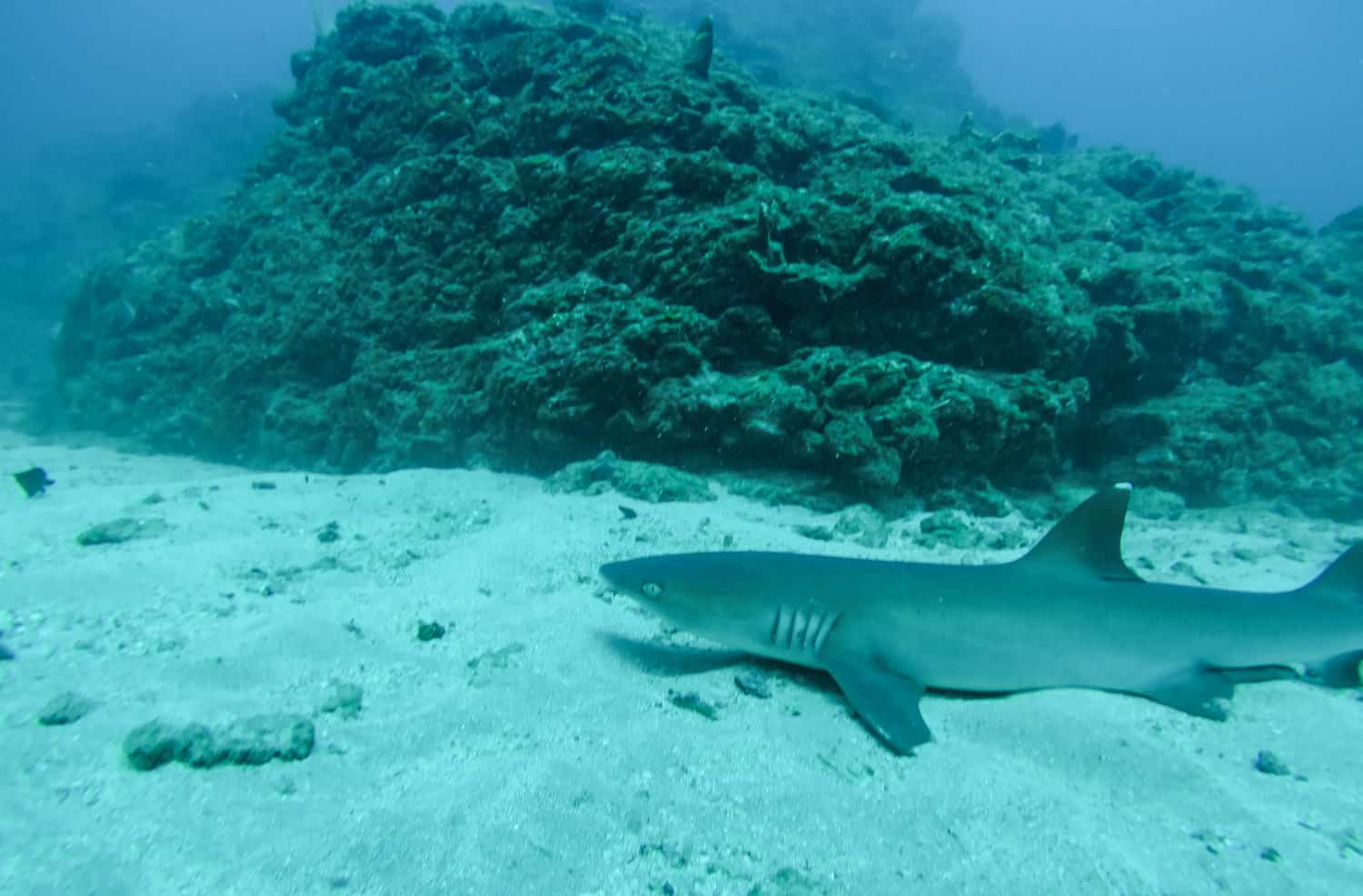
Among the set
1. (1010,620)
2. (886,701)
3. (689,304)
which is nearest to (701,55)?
(689,304)

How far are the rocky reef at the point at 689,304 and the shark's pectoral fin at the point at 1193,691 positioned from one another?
2582 millimetres

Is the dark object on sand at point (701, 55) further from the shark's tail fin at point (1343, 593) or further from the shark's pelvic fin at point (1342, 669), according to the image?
the shark's pelvic fin at point (1342, 669)

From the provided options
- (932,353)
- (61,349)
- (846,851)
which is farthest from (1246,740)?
(61,349)

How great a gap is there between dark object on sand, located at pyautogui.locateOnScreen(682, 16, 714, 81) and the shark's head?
925 centimetres

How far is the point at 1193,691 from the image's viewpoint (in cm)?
312

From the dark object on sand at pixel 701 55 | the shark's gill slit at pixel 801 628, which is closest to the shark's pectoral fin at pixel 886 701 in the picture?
the shark's gill slit at pixel 801 628

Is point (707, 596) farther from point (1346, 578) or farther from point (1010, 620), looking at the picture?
point (1346, 578)

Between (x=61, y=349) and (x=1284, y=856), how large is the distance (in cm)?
2019

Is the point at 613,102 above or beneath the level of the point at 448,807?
above

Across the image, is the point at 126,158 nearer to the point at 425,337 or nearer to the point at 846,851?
the point at 425,337

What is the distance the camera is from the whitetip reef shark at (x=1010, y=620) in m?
3.00

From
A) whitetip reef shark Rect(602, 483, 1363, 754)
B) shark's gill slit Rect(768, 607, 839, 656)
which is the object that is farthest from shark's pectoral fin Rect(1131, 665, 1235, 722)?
shark's gill slit Rect(768, 607, 839, 656)

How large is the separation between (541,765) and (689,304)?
15.7ft

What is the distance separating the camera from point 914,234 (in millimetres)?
6191
